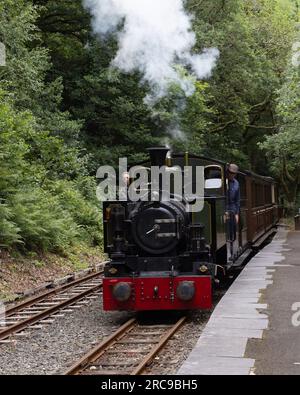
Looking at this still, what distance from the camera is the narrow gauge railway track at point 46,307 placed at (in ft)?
29.4

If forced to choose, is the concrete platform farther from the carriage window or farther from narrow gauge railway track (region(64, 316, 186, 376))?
the carriage window

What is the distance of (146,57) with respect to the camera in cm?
2219

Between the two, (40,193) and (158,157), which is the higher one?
(158,157)

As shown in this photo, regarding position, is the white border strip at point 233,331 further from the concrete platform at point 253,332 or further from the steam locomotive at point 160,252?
the steam locomotive at point 160,252

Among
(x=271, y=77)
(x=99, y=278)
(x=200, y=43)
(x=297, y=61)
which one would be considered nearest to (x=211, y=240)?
(x=99, y=278)

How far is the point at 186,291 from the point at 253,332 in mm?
1587

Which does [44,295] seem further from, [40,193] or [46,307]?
[40,193]

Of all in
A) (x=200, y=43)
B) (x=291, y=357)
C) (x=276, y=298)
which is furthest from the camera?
(x=200, y=43)

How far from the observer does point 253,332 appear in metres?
7.60

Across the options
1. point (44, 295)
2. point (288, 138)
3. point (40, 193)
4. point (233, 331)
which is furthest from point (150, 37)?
point (233, 331)

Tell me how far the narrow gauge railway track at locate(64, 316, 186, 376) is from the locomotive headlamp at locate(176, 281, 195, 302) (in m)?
0.38

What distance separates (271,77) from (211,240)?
80.1 ft

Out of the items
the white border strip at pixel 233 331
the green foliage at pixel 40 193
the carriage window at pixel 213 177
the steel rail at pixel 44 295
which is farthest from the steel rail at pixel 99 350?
the green foliage at pixel 40 193

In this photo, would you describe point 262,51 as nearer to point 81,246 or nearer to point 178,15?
point 178,15
